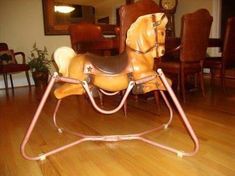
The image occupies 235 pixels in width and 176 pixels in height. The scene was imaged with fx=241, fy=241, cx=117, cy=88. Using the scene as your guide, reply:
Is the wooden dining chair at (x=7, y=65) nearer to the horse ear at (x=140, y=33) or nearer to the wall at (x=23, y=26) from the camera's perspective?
the wall at (x=23, y=26)

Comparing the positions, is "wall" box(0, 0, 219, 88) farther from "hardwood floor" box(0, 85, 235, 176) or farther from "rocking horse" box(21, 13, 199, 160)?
"rocking horse" box(21, 13, 199, 160)

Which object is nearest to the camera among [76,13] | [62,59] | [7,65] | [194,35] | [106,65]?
[106,65]

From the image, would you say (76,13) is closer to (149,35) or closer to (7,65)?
(7,65)

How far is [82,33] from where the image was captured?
129 inches

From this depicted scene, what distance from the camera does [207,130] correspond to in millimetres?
1859

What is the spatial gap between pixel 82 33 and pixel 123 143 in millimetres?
2030

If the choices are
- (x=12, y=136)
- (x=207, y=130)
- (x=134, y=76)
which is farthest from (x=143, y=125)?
(x=12, y=136)

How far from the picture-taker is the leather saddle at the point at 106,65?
4.66 ft

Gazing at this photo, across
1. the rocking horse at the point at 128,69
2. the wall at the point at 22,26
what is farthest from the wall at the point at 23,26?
the rocking horse at the point at 128,69

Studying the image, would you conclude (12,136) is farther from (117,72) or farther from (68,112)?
(117,72)

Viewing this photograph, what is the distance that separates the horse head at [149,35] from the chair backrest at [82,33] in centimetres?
172

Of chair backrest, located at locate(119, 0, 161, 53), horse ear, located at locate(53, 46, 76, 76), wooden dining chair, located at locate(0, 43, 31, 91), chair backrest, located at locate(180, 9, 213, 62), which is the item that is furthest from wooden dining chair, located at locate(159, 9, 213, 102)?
wooden dining chair, located at locate(0, 43, 31, 91)

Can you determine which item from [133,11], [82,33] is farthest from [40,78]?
[133,11]

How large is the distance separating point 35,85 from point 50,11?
148 cm
